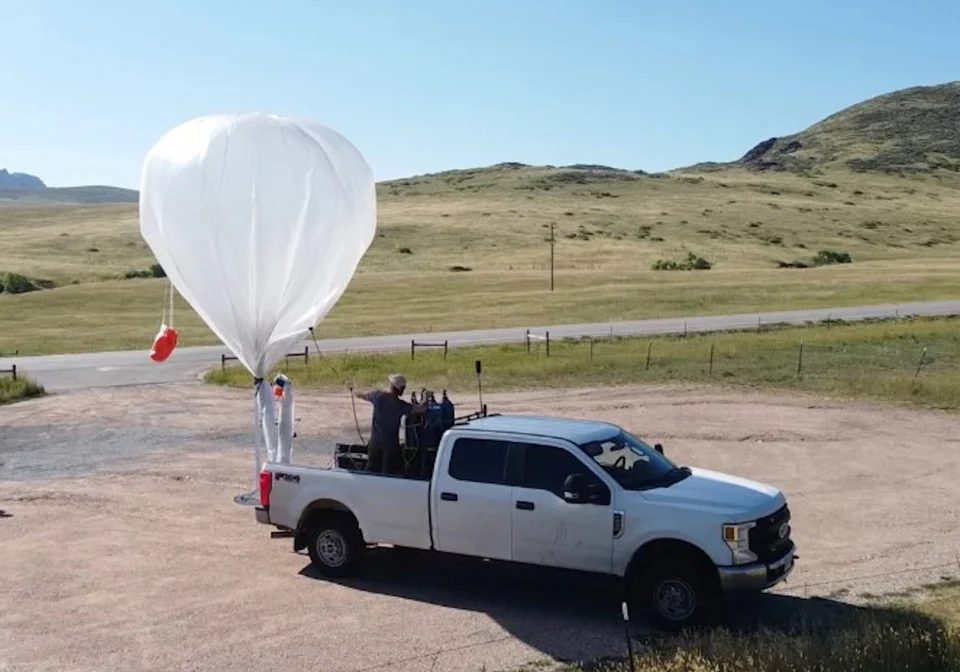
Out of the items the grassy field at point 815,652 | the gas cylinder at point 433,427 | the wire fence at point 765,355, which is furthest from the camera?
the wire fence at point 765,355

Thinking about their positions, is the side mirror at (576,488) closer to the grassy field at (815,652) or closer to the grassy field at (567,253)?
the grassy field at (815,652)

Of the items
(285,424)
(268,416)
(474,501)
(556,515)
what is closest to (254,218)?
(268,416)

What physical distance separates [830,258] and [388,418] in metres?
91.2

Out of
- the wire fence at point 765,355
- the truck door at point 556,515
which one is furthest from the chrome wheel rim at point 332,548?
the wire fence at point 765,355

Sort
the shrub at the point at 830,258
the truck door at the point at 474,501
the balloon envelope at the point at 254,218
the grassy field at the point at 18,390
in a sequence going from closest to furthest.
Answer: the truck door at the point at 474,501, the balloon envelope at the point at 254,218, the grassy field at the point at 18,390, the shrub at the point at 830,258

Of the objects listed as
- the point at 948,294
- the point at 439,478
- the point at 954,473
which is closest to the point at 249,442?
the point at 439,478

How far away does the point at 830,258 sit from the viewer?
9831 centimetres

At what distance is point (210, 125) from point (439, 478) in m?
5.99

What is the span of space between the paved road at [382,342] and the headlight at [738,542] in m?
27.6

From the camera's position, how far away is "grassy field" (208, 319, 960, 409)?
29.8 metres

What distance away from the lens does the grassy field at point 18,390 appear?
31500 millimetres

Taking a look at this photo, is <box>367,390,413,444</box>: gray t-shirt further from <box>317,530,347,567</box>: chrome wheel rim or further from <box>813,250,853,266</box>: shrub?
<box>813,250,853,266</box>: shrub

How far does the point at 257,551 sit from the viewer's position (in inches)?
593

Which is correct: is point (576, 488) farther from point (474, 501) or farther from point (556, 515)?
point (474, 501)
